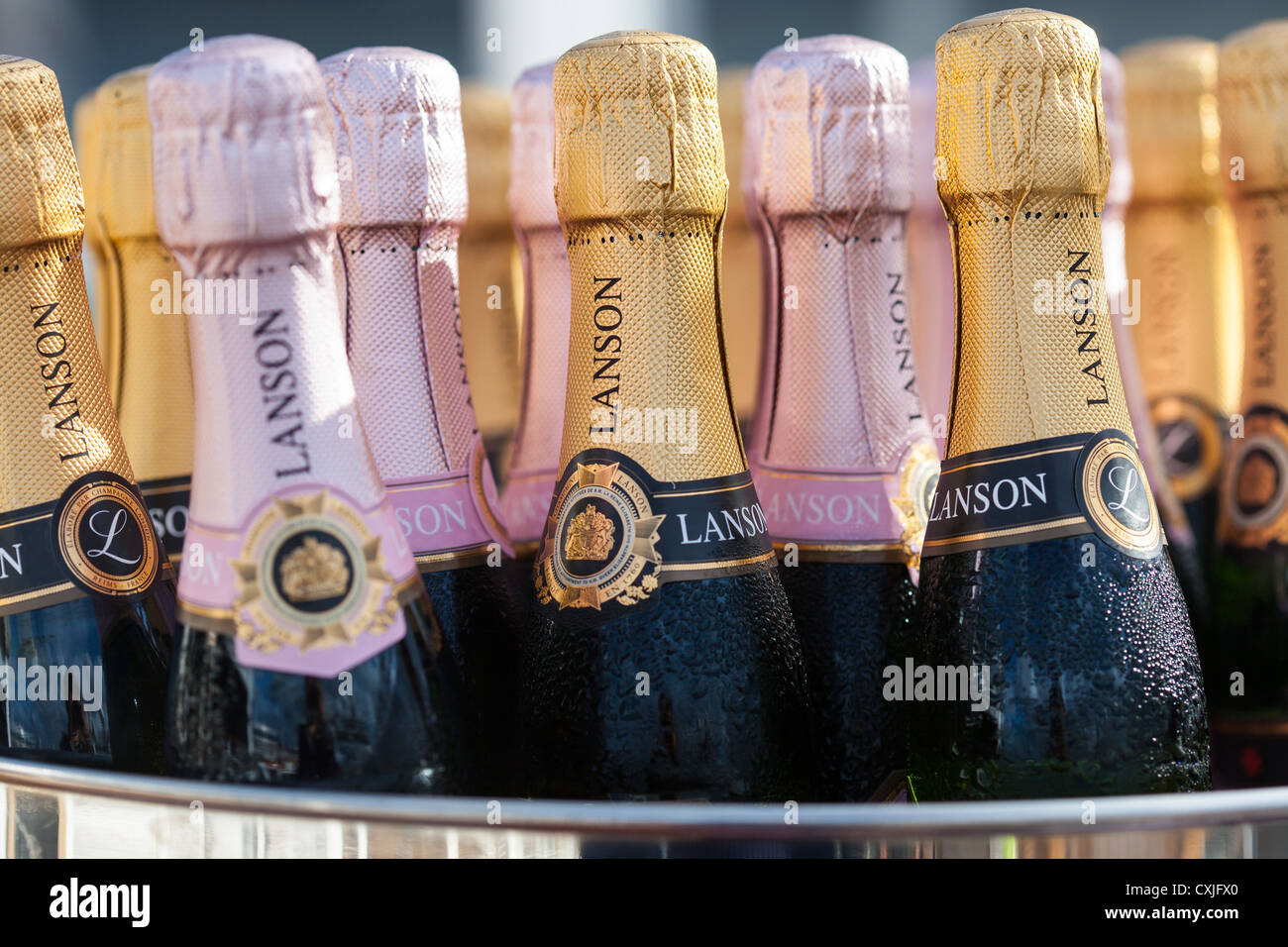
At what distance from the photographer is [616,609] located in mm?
821

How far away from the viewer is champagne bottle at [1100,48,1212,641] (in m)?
1.03

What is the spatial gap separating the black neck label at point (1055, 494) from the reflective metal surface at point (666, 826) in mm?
234

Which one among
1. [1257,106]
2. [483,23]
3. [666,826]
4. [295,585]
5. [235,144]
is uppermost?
[483,23]

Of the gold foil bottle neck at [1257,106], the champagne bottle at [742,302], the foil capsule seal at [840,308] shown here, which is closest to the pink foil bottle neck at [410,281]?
the foil capsule seal at [840,308]

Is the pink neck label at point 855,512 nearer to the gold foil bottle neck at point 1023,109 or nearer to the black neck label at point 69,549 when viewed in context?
the gold foil bottle neck at point 1023,109

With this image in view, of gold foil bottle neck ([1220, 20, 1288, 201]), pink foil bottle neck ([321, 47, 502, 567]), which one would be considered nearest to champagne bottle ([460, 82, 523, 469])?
pink foil bottle neck ([321, 47, 502, 567])

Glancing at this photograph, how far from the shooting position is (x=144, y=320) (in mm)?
982

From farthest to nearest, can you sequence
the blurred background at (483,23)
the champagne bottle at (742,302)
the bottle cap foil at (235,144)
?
the blurred background at (483,23)
the champagne bottle at (742,302)
the bottle cap foil at (235,144)

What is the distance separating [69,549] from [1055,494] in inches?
23.5

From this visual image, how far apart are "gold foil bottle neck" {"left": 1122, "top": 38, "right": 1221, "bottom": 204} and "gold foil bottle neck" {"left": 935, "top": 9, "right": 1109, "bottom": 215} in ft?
1.52

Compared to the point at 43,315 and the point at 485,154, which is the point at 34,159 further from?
the point at 485,154

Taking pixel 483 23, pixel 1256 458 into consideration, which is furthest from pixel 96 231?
pixel 483 23

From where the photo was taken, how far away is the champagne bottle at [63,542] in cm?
82
